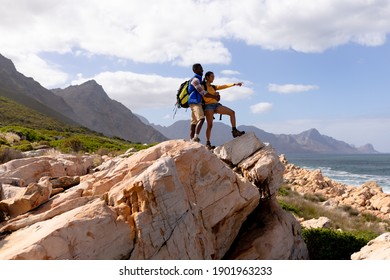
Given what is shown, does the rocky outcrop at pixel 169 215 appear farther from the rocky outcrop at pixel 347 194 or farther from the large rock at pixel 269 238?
the rocky outcrop at pixel 347 194

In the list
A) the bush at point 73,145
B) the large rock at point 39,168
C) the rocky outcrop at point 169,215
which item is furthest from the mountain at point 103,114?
the rocky outcrop at point 169,215

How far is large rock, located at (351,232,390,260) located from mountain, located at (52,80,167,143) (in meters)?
142

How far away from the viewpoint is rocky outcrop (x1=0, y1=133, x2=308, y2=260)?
738cm

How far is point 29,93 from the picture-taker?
130 metres

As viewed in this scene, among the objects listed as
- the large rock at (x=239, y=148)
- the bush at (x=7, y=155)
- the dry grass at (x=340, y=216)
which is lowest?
the dry grass at (x=340, y=216)

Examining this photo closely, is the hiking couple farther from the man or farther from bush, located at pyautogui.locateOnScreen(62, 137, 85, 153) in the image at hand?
bush, located at pyautogui.locateOnScreen(62, 137, 85, 153)

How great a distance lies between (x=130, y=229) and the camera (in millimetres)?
7871

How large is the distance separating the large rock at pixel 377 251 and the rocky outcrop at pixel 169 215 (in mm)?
2095

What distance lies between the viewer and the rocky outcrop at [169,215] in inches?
291

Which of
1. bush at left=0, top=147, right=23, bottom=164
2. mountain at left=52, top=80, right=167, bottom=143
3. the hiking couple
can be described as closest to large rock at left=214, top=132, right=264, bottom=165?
the hiking couple

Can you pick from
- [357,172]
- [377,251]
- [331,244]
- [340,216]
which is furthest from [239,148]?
[357,172]

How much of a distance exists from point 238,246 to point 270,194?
2073 mm

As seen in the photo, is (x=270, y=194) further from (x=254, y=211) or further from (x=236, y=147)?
(x=236, y=147)
